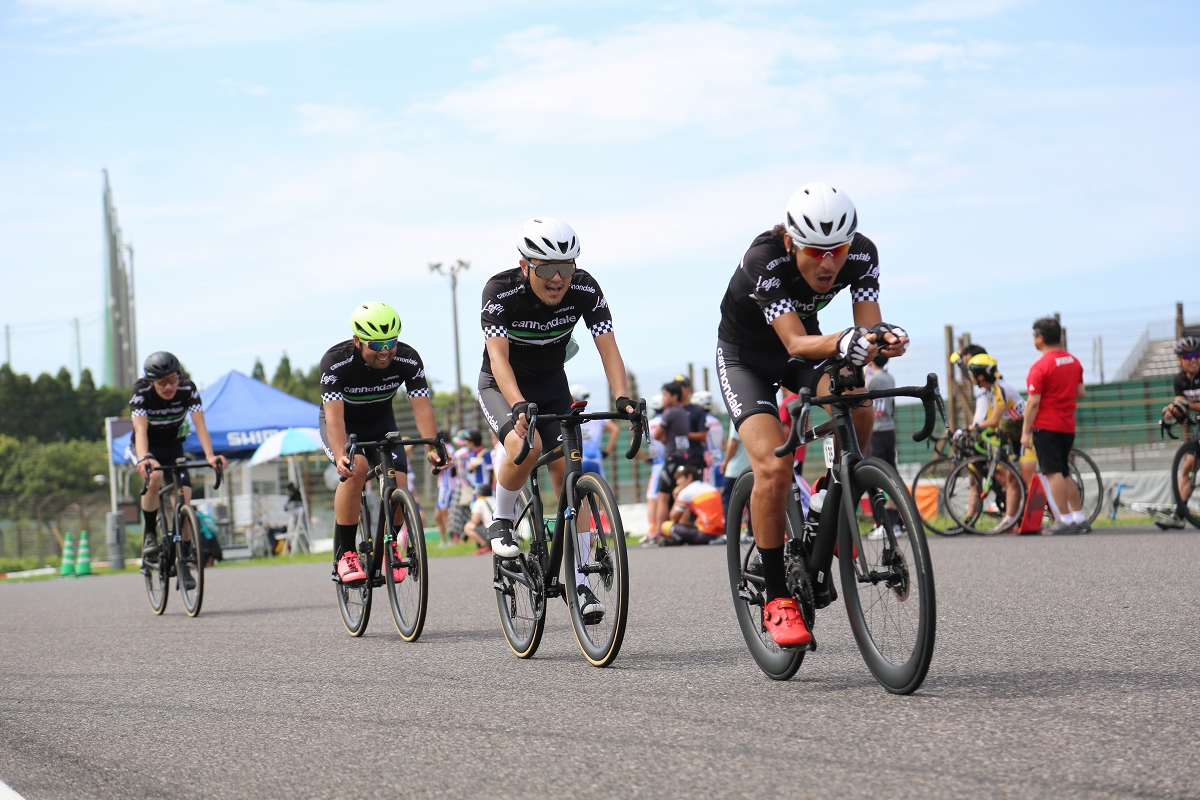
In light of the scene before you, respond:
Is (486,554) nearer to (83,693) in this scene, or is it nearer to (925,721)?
(83,693)

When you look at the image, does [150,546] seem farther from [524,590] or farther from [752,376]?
[752,376]

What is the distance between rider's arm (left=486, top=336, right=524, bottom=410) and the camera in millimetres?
5980

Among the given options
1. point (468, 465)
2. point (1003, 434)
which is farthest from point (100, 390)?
point (1003, 434)

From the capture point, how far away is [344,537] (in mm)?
8109

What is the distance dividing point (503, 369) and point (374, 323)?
5.68 ft

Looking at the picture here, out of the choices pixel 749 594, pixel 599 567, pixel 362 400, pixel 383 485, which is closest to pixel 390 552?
pixel 383 485

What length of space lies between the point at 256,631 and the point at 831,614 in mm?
3824

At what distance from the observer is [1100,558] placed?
979cm

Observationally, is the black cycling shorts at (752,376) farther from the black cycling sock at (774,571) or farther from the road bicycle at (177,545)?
the road bicycle at (177,545)

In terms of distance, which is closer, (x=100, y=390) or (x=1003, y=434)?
(x=1003, y=434)

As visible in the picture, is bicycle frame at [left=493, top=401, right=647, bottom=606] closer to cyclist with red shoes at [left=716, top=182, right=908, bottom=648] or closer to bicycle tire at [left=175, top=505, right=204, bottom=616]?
cyclist with red shoes at [left=716, top=182, right=908, bottom=648]

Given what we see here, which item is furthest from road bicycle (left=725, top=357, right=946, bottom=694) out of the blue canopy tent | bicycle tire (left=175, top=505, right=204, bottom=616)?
the blue canopy tent

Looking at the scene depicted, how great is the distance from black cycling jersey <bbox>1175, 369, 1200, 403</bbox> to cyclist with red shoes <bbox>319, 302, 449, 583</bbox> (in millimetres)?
8143

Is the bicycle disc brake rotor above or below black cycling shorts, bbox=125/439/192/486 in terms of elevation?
below
